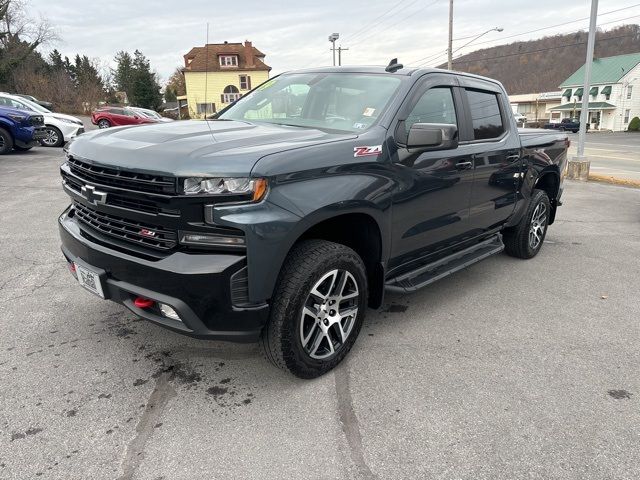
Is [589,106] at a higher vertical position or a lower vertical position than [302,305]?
higher

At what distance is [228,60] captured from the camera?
57.3 metres

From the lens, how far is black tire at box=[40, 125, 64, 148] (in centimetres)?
1600

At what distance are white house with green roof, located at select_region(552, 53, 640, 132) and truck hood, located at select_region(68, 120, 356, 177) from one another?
67802 millimetres

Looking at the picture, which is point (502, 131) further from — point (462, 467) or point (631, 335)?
point (462, 467)

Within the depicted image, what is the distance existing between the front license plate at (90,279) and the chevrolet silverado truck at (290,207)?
0.01 metres

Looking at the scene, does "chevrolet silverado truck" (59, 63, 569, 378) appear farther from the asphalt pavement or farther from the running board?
the asphalt pavement

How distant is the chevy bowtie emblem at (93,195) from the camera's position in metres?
2.82

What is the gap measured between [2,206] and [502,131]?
7279 millimetres

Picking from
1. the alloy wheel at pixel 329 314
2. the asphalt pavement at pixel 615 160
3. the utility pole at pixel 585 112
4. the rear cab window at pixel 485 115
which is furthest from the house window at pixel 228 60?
the alloy wheel at pixel 329 314

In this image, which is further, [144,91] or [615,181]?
[144,91]

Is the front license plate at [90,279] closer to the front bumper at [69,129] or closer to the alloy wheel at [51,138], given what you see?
the front bumper at [69,129]

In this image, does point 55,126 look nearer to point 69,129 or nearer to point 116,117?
point 69,129

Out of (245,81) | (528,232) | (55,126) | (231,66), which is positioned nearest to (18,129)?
(55,126)

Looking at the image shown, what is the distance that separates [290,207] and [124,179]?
91 centimetres
